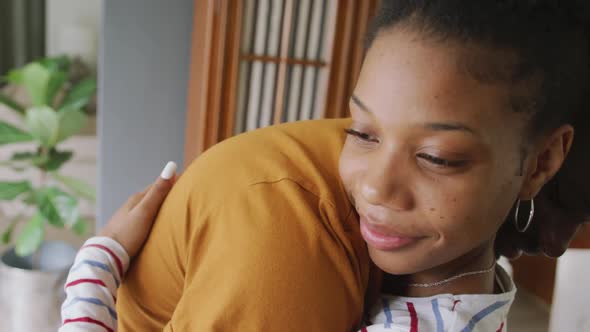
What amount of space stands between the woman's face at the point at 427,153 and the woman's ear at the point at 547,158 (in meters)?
0.04

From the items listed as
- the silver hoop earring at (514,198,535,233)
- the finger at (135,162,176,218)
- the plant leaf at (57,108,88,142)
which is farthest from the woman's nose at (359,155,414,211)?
the plant leaf at (57,108,88,142)

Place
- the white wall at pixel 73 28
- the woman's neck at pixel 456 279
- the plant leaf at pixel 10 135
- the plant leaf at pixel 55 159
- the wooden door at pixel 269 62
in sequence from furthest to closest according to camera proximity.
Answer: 1. the white wall at pixel 73 28
2. the plant leaf at pixel 55 159
3. the plant leaf at pixel 10 135
4. the wooden door at pixel 269 62
5. the woman's neck at pixel 456 279

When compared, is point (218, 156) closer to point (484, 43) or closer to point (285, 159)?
point (285, 159)

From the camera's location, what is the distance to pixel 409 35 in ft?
2.05

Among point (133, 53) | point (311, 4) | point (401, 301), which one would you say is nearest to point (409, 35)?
point (401, 301)

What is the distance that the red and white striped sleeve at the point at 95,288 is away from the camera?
78 centimetres

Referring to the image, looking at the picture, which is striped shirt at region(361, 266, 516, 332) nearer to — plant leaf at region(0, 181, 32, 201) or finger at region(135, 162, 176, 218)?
finger at region(135, 162, 176, 218)

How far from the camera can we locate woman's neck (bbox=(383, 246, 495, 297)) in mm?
738

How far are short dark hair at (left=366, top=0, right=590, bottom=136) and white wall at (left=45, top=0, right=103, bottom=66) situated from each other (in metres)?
3.83

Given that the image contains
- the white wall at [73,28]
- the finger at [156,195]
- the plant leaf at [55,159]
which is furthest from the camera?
the white wall at [73,28]

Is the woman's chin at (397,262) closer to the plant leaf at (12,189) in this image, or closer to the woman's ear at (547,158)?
the woman's ear at (547,158)

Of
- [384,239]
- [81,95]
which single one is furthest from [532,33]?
[81,95]

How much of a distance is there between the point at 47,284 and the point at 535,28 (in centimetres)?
201

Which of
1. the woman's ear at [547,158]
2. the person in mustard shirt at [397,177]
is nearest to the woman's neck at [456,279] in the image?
the person in mustard shirt at [397,177]
